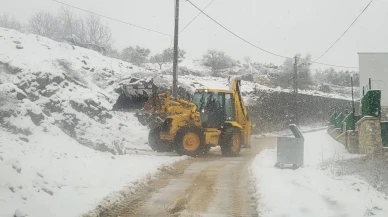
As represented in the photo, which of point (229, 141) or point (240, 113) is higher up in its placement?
point (240, 113)

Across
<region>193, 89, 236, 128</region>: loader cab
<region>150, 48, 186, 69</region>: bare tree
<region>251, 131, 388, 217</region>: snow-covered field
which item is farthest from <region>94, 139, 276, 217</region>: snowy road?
<region>150, 48, 186, 69</region>: bare tree

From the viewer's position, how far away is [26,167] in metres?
7.97

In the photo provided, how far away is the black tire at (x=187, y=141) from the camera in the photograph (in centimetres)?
1616

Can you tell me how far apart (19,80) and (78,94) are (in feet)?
9.24

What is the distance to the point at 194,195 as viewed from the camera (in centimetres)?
877

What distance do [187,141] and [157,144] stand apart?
182 cm

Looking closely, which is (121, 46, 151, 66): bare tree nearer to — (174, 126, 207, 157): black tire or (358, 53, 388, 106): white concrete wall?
(358, 53, 388, 106): white concrete wall

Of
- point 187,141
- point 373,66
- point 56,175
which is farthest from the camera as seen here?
point 373,66

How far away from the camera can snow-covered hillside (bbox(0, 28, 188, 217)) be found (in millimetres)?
7224

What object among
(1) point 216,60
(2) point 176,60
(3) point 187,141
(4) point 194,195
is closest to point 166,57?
(1) point 216,60

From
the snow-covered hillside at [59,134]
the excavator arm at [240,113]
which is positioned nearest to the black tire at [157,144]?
the snow-covered hillside at [59,134]

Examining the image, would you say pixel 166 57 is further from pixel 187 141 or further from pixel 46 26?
pixel 187 141

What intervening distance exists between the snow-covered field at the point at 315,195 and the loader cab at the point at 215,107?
6462mm

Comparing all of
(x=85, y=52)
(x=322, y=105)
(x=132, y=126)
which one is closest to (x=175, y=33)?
(x=132, y=126)
